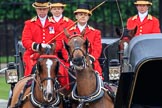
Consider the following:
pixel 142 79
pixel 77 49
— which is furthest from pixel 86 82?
pixel 142 79

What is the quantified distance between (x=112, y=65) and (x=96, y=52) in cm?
87

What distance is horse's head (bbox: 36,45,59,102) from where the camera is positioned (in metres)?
10.0

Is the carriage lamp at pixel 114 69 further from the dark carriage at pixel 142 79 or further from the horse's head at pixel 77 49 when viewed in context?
the dark carriage at pixel 142 79

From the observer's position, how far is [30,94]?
10586mm

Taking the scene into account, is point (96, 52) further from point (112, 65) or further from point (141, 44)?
point (141, 44)

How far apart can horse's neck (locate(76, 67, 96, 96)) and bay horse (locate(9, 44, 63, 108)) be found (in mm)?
267

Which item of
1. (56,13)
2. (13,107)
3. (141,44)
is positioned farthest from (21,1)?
(141,44)

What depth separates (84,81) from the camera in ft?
34.2

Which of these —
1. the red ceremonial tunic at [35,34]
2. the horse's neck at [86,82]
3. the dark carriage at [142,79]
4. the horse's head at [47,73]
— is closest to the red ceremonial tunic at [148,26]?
the red ceremonial tunic at [35,34]

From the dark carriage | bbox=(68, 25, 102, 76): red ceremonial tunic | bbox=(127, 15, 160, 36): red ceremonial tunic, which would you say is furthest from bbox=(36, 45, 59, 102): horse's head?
bbox=(127, 15, 160, 36): red ceremonial tunic

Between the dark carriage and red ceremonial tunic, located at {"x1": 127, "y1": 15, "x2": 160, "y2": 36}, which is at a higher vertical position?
red ceremonial tunic, located at {"x1": 127, "y1": 15, "x2": 160, "y2": 36}

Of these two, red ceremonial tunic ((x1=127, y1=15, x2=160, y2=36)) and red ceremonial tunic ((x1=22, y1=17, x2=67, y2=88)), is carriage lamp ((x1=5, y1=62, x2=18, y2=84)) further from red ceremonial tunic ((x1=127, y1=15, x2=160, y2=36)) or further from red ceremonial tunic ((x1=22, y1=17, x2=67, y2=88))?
red ceremonial tunic ((x1=127, y1=15, x2=160, y2=36))

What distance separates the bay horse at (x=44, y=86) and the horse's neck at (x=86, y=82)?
0.87ft

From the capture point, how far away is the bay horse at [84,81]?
10117 millimetres
